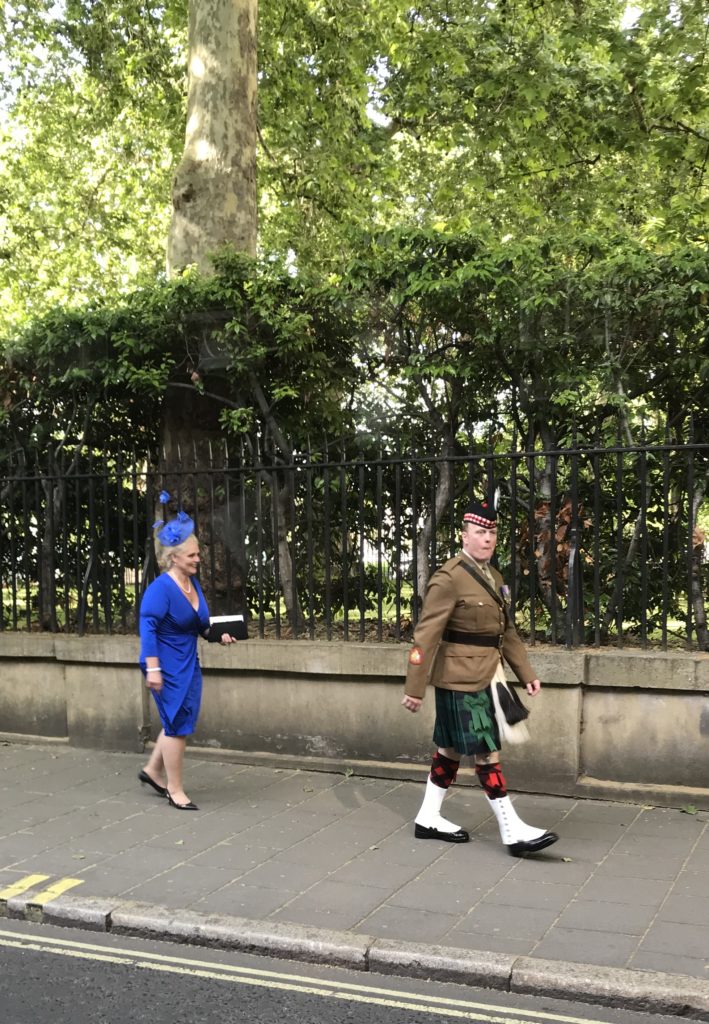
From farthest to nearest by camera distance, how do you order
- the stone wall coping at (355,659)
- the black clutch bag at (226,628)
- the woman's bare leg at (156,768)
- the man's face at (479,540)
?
1. the woman's bare leg at (156,768)
2. the black clutch bag at (226,628)
3. the stone wall coping at (355,659)
4. the man's face at (479,540)

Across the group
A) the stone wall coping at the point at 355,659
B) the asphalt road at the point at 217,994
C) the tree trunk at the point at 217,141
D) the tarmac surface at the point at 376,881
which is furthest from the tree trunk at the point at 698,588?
the tree trunk at the point at 217,141

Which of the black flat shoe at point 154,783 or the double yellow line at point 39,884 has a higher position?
the black flat shoe at point 154,783

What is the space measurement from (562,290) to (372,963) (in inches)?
169

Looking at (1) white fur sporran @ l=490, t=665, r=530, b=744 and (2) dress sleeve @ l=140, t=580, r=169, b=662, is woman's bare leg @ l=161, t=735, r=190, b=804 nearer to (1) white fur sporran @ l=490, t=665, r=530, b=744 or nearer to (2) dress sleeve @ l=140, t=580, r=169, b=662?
(2) dress sleeve @ l=140, t=580, r=169, b=662

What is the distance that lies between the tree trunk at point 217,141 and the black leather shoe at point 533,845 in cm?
568

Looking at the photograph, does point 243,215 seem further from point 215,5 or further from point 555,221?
point 555,221

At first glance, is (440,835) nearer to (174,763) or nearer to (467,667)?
(467,667)

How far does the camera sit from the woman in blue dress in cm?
621

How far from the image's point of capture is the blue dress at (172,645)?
20.4ft

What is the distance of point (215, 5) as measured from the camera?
30.8 feet

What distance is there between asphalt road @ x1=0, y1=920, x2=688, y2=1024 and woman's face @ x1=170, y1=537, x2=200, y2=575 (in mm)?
2432

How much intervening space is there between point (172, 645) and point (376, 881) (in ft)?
6.79

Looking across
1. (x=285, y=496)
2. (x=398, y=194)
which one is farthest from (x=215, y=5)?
(x=398, y=194)

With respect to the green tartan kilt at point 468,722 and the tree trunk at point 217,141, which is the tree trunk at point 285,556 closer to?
the green tartan kilt at point 468,722
